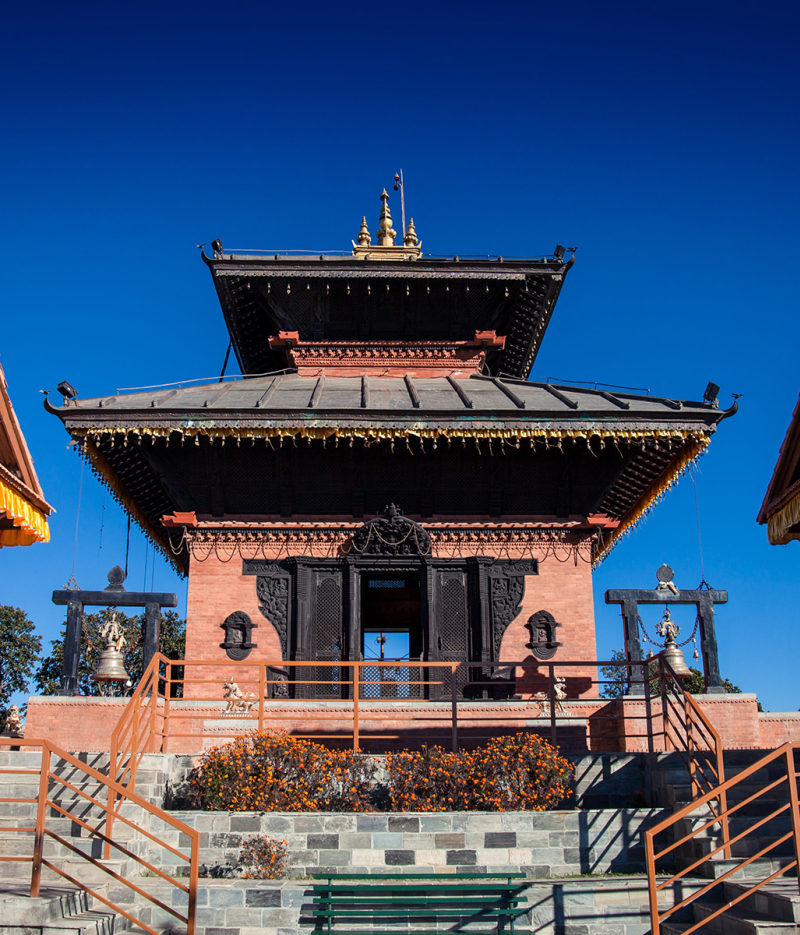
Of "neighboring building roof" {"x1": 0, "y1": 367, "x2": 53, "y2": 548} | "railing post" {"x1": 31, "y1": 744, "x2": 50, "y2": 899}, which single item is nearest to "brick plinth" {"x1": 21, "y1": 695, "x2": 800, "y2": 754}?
"neighboring building roof" {"x1": 0, "y1": 367, "x2": 53, "y2": 548}

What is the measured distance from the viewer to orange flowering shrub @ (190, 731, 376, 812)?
1027 cm

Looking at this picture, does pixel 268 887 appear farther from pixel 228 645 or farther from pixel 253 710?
pixel 228 645

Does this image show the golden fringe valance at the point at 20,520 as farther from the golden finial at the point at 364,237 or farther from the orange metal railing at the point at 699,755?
the golden finial at the point at 364,237

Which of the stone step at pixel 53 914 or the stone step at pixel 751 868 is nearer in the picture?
the stone step at pixel 53 914

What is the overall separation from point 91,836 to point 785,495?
792 centimetres

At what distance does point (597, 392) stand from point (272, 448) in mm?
6013

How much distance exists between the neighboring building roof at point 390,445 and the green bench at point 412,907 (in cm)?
735

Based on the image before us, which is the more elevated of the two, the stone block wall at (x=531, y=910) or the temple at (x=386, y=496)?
the temple at (x=386, y=496)

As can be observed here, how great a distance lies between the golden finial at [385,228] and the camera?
907 inches

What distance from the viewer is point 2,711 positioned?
46.6 meters

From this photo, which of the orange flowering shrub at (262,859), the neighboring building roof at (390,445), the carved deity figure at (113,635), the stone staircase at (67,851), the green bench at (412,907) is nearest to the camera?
the stone staircase at (67,851)

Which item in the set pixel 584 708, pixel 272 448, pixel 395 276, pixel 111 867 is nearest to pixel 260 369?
pixel 395 276

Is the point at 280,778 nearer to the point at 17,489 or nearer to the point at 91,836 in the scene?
the point at 91,836

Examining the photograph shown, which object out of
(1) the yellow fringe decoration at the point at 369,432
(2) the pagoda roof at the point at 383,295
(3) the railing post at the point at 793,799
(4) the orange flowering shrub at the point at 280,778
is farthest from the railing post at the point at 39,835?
(2) the pagoda roof at the point at 383,295
